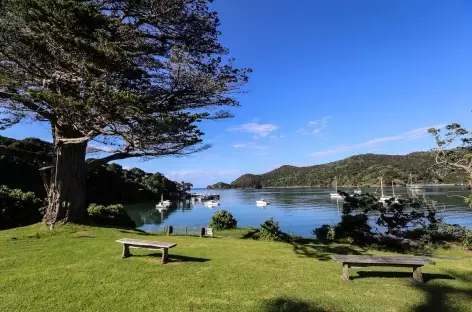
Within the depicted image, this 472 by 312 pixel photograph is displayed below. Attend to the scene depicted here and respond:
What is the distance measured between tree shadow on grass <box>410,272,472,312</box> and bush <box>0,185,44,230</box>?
17.9m

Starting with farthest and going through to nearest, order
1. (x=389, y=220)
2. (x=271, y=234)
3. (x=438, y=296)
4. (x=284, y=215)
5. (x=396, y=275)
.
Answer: (x=284, y=215) < (x=389, y=220) < (x=271, y=234) < (x=396, y=275) < (x=438, y=296)

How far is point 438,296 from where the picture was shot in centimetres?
490

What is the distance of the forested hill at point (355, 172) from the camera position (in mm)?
75225

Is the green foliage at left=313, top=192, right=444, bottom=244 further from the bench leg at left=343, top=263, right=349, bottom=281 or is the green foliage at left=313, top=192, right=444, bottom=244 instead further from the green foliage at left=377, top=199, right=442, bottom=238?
the bench leg at left=343, top=263, right=349, bottom=281

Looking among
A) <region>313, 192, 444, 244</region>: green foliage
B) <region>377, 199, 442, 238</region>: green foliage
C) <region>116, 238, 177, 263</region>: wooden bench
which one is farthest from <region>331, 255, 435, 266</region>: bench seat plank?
<region>377, 199, 442, 238</region>: green foliage

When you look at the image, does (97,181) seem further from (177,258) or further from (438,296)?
(438,296)

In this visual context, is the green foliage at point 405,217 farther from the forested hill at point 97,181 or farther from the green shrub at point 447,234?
the forested hill at point 97,181

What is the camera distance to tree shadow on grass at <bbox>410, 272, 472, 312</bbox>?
4.36 m

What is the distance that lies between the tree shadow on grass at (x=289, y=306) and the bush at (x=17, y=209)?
16.6 meters

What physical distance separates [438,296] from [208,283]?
11.6ft

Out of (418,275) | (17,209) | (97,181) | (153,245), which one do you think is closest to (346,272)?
(418,275)

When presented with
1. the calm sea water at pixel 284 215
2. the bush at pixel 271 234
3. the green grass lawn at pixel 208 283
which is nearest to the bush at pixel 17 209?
the calm sea water at pixel 284 215

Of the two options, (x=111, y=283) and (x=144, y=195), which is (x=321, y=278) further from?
(x=144, y=195)

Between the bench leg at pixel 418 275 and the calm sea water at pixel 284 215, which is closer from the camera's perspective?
the bench leg at pixel 418 275
